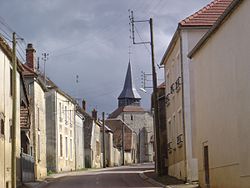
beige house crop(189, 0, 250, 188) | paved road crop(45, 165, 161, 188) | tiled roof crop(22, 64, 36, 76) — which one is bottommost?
paved road crop(45, 165, 161, 188)

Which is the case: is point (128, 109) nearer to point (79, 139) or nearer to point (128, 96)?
point (128, 96)

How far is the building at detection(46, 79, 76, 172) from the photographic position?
55.3 metres

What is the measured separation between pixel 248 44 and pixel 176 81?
54.8 ft

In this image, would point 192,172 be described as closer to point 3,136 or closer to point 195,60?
point 195,60

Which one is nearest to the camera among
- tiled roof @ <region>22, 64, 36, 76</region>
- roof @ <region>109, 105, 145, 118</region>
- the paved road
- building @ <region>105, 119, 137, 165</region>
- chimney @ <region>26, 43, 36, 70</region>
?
the paved road

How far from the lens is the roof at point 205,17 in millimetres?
33209

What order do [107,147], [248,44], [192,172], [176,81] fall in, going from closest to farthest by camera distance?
[248,44]
[192,172]
[176,81]
[107,147]

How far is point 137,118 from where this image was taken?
131 meters

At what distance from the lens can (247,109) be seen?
20.3 meters

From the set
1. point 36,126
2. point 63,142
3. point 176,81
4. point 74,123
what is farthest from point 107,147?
point 176,81

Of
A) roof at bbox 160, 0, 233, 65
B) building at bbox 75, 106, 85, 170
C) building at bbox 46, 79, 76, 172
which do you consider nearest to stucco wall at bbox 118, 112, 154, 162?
building at bbox 75, 106, 85, 170

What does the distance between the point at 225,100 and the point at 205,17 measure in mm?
11782

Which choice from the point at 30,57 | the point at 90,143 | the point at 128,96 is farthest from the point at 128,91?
the point at 30,57

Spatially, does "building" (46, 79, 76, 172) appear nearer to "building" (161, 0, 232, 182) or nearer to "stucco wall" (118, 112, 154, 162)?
"building" (161, 0, 232, 182)
